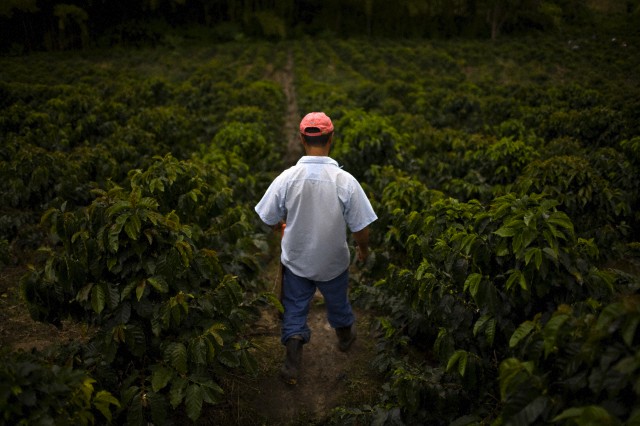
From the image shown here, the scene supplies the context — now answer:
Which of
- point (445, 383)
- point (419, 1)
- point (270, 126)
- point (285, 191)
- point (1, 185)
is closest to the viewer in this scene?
point (445, 383)

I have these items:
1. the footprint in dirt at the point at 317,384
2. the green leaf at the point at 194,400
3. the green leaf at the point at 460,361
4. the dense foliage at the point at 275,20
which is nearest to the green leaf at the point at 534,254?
the green leaf at the point at 460,361

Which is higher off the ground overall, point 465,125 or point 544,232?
point 544,232

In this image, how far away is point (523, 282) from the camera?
2.05 meters

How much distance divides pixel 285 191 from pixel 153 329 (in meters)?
1.12

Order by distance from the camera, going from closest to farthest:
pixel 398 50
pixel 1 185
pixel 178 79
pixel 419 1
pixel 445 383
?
pixel 445 383
pixel 1 185
pixel 178 79
pixel 398 50
pixel 419 1

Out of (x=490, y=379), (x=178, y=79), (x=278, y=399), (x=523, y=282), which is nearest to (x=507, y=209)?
(x=523, y=282)

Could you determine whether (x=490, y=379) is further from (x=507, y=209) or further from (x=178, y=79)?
(x=178, y=79)

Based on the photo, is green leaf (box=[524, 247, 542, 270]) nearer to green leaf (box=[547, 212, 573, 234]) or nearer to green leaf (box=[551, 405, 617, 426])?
green leaf (box=[547, 212, 573, 234])

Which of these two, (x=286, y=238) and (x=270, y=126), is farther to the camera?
(x=270, y=126)

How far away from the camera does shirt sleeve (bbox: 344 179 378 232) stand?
2600 mm

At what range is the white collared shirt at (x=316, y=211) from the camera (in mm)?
2570

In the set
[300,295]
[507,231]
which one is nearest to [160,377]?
[300,295]

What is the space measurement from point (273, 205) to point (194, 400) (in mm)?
1218

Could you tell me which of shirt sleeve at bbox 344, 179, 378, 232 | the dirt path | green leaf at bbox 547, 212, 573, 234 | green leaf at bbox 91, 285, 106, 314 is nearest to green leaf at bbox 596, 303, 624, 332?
green leaf at bbox 547, 212, 573, 234
